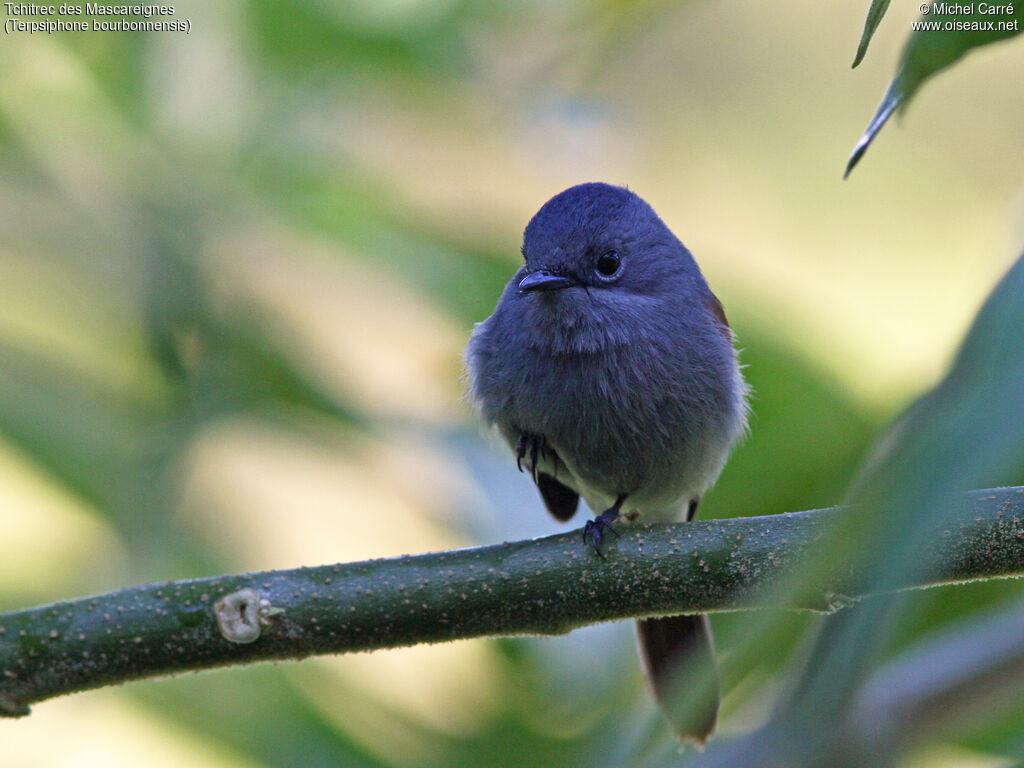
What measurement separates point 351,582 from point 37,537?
6.40 ft

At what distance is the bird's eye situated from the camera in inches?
122

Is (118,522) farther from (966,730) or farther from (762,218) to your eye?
(762,218)

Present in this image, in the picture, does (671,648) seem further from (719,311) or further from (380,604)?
(380,604)

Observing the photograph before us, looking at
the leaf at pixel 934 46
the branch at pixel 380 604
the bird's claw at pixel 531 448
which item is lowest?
the leaf at pixel 934 46

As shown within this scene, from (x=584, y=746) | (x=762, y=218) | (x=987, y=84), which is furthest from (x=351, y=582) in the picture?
(x=987, y=84)

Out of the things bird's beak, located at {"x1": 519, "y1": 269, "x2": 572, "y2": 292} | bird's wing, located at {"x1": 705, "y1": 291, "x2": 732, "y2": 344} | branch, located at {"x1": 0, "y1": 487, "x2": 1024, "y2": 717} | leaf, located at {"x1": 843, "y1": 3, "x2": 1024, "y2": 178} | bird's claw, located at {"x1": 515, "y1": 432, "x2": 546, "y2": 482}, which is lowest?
leaf, located at {"x1": 843, "y1": 3, "x2": 1024, "y2": 178}

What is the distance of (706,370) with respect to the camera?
307 centimetres

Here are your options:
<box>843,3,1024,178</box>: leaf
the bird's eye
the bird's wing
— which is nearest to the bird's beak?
the bird's eye

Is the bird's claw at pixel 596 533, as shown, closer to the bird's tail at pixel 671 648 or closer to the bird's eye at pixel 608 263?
the bird's tail at pixel 671 648

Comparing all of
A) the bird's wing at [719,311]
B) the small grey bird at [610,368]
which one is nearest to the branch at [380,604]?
the small grey bird at [610,368]

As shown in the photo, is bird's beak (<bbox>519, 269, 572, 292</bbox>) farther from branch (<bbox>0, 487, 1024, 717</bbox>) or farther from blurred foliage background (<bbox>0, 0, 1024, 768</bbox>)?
branch (<bbox>0, 487, 1024, 717</bbox>)

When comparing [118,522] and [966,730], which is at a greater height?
[118,522]

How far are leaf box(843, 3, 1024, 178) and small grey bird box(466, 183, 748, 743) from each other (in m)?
1.91

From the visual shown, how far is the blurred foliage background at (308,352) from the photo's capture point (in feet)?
8.97
